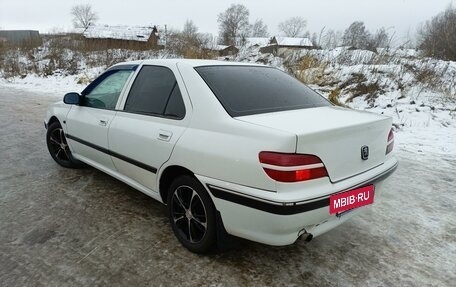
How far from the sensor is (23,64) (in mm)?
20125

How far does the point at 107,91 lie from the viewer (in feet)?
12.0

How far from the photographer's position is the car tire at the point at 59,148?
435 cm

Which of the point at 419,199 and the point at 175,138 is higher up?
the point at 175,138

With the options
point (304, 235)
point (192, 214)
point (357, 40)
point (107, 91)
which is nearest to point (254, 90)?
point (192, 214)

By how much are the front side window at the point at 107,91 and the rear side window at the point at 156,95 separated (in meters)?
0.25

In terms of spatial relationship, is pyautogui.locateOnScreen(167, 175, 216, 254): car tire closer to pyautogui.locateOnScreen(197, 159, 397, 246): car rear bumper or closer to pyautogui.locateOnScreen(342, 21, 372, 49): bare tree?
pyautogui.locateOnScreen(197, 159, 397, 246): car rear bumper

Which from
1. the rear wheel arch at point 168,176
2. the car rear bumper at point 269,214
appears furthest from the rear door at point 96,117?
the car rear bumper at point 269,214

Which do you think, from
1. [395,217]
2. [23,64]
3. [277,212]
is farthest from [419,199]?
[23,64]

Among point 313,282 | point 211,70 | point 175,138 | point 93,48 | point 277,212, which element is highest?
point 93,48

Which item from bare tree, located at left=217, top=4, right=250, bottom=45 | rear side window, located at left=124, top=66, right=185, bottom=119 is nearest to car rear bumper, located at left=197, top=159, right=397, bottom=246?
rear side window, located at left=124, top=66, right=185, bottom=119

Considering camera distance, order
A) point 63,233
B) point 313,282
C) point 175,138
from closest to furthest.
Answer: point 313,282 → point 175,138 → point 63,233

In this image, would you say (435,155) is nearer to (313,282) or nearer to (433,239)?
(433,239)

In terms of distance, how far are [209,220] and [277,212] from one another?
1.96 ft

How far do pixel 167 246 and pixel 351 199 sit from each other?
1403 millimetres
